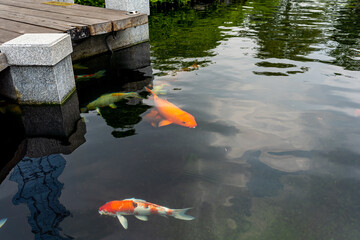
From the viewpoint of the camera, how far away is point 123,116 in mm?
4746

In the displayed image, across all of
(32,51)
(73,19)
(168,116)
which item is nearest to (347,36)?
(168,116)

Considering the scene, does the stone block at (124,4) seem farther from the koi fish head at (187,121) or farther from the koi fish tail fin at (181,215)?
the koi fish tail fin at (181,215)

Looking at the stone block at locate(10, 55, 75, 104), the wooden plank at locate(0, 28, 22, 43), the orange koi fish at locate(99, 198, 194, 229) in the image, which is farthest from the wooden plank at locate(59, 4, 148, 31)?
the orange koi fish at locate(99, 198, 194, 229)

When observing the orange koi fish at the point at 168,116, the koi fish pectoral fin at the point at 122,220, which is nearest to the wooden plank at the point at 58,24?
the orange koi fish at the point at 168,116

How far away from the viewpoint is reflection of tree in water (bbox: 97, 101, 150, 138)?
4.30 meters

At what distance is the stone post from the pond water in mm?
239

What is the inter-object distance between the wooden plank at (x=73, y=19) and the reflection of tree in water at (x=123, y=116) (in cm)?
214

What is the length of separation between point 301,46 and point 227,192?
291 inches

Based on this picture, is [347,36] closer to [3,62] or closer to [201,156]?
[201,156]

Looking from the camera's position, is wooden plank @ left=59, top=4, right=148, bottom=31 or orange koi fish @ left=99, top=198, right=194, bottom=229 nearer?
→ orange koi fish @ left=99, top=198, right=194, bottom=229

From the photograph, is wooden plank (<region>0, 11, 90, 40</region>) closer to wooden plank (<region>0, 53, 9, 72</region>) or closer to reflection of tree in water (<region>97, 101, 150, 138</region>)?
wooden plank (<region>0, 53, 9, 72</region>)

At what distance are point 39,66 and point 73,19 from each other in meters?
2.75

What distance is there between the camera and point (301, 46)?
356 inches

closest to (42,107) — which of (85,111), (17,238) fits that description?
(85,111)
